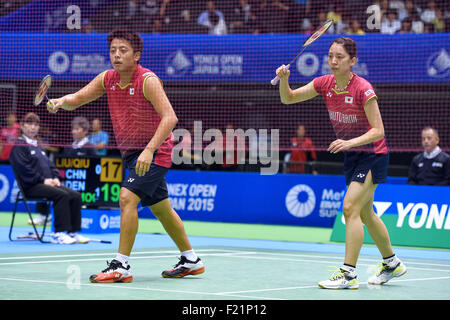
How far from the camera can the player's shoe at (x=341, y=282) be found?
22.6 ft

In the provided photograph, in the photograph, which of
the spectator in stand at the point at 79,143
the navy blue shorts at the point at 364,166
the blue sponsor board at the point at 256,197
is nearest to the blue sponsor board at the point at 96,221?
the spectator in stand at the point at 79,143

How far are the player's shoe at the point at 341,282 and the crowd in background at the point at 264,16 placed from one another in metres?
11.8

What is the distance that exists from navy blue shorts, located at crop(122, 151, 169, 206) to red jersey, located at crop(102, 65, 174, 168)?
3.1 inches

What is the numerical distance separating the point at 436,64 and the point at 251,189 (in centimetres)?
479

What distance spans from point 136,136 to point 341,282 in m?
2.21

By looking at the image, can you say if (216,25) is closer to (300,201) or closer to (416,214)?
(300,201)

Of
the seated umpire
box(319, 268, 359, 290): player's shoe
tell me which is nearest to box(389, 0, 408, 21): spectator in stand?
the seated umpire

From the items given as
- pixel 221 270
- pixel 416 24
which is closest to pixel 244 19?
pixel 416 24

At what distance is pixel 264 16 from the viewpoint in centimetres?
1936

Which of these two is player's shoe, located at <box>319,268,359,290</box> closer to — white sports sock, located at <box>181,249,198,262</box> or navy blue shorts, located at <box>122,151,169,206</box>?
white sports sock, located at <box>181,249,198,262</box>

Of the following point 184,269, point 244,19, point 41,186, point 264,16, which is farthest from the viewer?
point 244,19

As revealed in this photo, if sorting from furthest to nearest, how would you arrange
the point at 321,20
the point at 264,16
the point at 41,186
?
the point at 264,16, the point at 321,20, the point at 41,186
